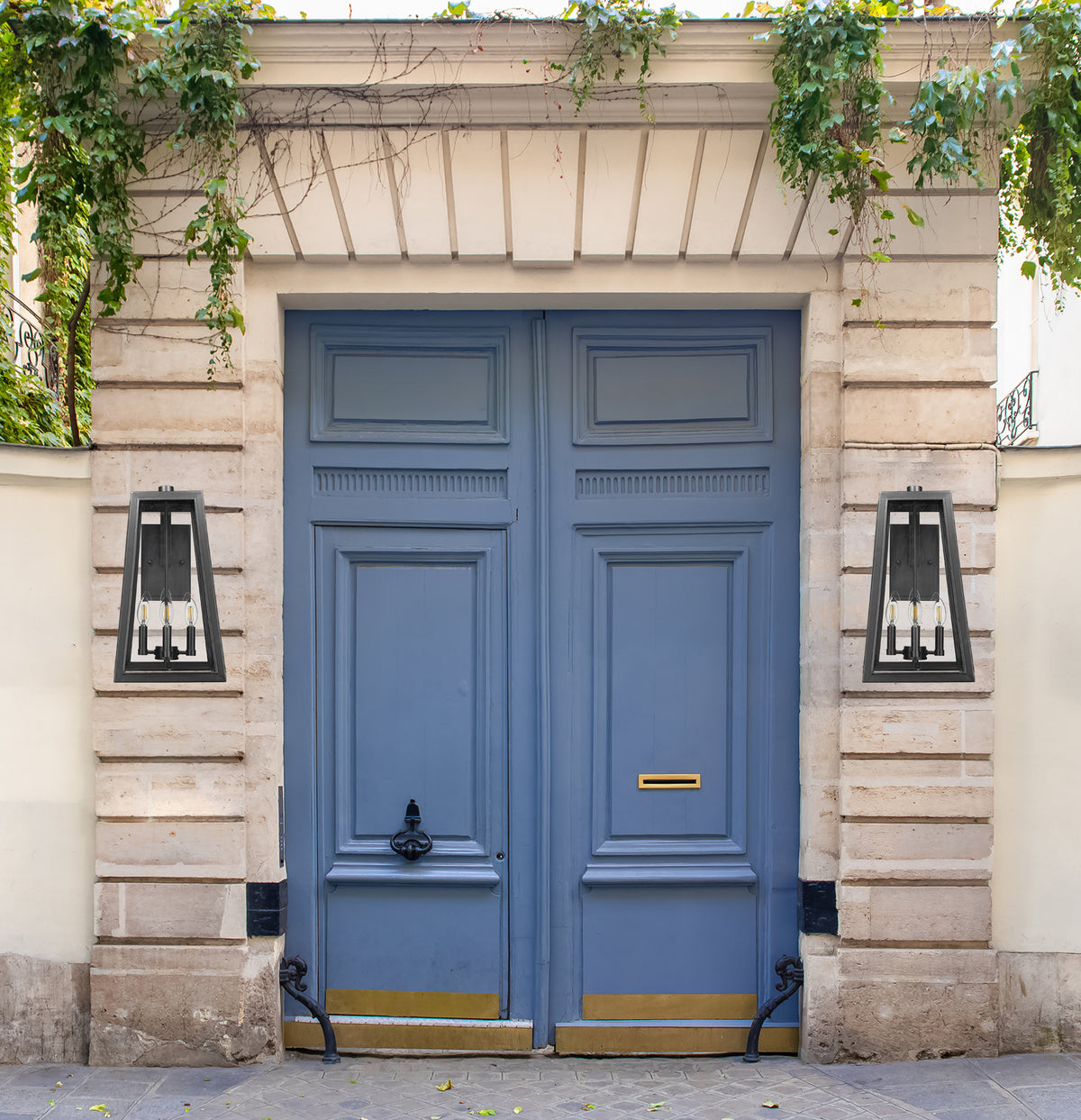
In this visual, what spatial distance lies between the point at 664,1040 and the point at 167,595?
3.01 metres

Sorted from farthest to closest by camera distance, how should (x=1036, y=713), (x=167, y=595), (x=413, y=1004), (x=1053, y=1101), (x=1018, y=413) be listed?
(x=1018, y=413) < (x=413, y=1004) < (x=1036, y=713) < (x=167, y=595) < (x=1053, y=1101)

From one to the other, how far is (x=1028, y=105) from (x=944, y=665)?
2421mm

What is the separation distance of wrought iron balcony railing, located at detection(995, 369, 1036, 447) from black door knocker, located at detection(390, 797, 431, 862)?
672 centimetres

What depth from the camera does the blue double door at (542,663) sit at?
4.19 meters

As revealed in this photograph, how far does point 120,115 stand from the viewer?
385 cm

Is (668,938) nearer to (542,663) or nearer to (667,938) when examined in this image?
(667,938)

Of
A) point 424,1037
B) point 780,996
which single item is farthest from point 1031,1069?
point 424,1037

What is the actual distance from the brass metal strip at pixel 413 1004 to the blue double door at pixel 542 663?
0.01 meters

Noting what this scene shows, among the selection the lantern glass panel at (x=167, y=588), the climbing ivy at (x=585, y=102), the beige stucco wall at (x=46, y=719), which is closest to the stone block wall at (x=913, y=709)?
the climbing ivy at (x=585, y=102)

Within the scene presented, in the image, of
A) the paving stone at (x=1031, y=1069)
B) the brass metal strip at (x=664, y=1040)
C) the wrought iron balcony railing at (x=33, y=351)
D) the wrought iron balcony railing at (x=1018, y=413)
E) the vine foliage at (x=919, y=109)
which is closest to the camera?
the vine foliage at (x=919, y=109)

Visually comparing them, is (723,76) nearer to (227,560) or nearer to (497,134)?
(497,134)

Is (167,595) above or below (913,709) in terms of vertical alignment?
above

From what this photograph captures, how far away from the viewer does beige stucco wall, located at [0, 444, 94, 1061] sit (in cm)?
407

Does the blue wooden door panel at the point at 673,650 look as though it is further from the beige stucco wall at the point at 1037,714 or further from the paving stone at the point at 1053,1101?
the paving stone at the point at 1053,1101
